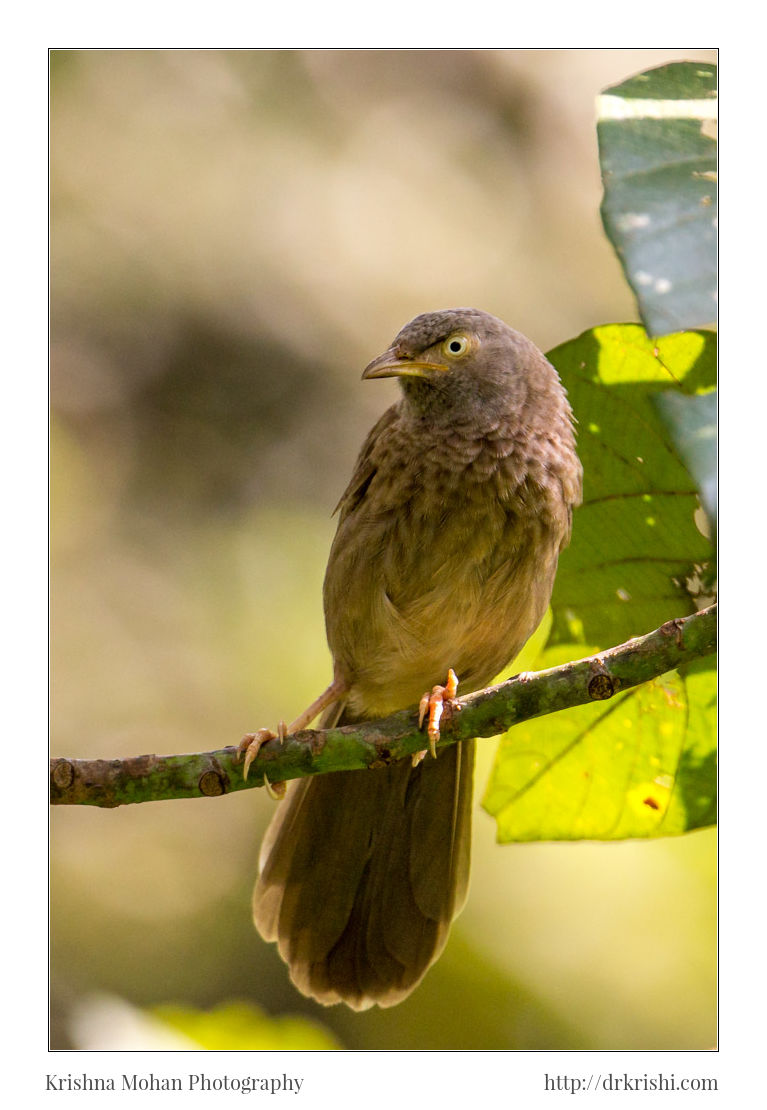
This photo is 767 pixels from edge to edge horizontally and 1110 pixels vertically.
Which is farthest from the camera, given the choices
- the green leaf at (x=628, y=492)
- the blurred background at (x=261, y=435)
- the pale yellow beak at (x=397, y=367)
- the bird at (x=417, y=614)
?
the blurred background at (x=261, y=435)

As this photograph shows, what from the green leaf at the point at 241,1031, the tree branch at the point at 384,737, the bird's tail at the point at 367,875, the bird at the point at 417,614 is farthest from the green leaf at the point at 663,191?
the green leaf at the point at 241,1031

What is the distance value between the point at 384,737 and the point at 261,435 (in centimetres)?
345

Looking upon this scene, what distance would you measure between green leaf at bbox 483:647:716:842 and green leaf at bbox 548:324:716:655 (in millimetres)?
199

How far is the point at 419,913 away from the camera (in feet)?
12.3

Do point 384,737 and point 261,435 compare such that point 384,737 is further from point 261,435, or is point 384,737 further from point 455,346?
point 261,435

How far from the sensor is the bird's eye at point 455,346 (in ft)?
11.9

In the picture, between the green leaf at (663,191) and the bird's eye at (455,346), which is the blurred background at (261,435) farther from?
the bird's eye at (455,346)

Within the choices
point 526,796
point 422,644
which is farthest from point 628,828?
point 422,644

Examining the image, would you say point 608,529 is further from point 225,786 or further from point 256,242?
point 256,242

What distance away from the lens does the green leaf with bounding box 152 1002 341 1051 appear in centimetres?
308

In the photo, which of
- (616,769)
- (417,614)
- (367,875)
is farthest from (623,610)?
(367,875)

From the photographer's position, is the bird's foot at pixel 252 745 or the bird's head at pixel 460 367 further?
the bird's head at pixel 460 367

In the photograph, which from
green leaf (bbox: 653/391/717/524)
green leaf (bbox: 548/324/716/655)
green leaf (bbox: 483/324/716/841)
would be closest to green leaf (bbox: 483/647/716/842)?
green leaf (bbox: 483/324/716/841)

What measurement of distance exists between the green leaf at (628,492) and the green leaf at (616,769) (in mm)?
199
